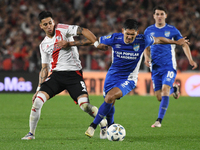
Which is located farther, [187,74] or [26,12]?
[26,12]

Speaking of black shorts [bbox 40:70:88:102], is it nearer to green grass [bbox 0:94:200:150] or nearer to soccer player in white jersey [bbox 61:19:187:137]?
soccer player in white jersey [bbox 61:19:187:137]

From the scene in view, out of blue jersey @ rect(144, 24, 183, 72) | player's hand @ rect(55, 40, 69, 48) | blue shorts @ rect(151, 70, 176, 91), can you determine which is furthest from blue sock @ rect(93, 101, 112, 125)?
blue jersey @ rect(144, 24, 183, 72)

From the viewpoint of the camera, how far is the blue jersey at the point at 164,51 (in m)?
7.04

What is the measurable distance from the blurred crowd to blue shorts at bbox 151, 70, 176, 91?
22.4ft

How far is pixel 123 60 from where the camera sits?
17.9 ft

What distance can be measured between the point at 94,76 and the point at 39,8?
6.24 meters

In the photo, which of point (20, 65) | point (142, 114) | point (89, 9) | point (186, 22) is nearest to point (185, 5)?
point (186, 22)

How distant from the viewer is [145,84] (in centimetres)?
1373

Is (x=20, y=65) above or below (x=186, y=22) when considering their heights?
below

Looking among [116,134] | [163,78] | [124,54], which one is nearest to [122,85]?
[124,54]

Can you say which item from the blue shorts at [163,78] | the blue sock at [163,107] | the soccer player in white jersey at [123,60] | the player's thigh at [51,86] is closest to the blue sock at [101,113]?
the soccer player in white jersey at [123,60]

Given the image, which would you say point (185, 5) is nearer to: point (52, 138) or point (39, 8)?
point (39, 8)

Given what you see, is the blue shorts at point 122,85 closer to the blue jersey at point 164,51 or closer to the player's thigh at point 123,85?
the player's thigh at point 123,85

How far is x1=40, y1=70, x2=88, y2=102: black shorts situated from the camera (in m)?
5.33
